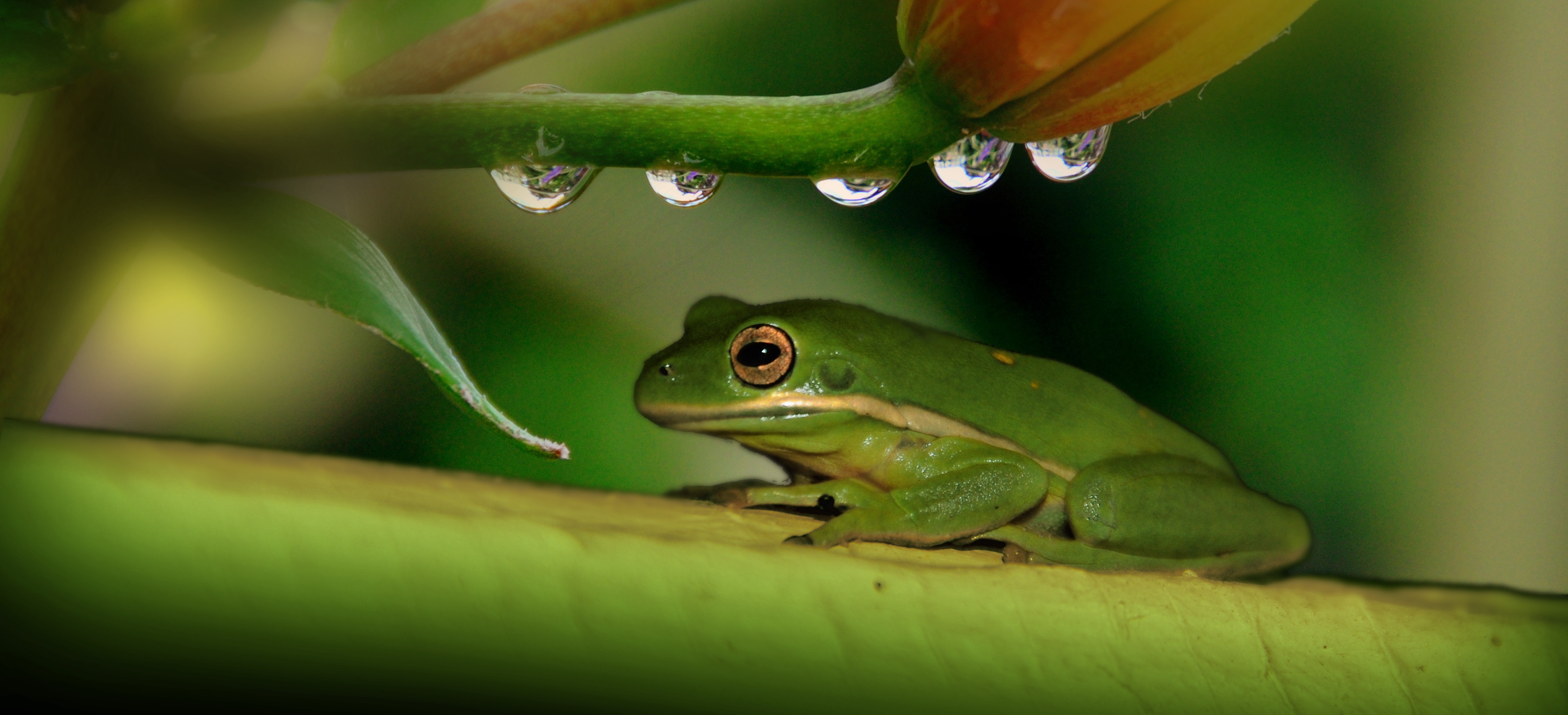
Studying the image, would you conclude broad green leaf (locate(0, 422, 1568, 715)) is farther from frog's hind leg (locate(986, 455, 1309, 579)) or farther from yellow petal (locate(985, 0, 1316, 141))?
frog's hind leg (locate(986, 455, 1309, 579))

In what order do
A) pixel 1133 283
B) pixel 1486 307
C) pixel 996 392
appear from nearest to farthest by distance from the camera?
pixel 996 392 → pixel 1133 283 → pixel 1486 307

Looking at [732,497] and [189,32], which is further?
[732,497]

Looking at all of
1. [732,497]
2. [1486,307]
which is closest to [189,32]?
[732,497]

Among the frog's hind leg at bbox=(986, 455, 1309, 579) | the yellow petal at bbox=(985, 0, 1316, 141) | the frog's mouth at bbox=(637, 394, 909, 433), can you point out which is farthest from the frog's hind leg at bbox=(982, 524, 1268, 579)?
the yellow petal at bbox=(985, 0, 1316, 141)

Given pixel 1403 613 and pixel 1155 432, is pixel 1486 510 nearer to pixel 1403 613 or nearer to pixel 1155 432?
pixel 1155 432


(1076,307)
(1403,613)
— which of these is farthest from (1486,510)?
(1403,613)

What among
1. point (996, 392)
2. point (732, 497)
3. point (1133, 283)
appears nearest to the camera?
point (732, 497)

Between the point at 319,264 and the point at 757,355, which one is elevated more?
the point at 757,355

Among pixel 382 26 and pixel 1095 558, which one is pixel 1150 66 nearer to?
pixel 382 26
